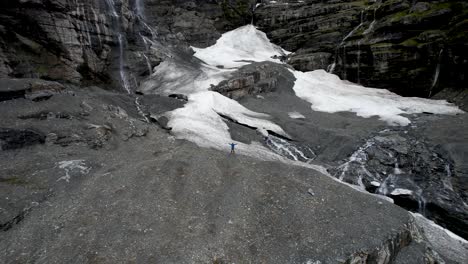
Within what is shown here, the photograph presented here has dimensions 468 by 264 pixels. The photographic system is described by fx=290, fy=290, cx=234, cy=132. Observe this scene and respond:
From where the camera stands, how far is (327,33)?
173ft

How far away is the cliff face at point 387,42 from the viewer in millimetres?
36281

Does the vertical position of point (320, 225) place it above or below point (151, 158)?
below

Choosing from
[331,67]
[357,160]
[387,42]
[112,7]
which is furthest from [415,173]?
[112,7]

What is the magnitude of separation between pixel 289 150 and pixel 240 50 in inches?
1433

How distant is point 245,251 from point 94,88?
29052mm

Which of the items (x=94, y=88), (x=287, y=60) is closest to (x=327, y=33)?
(x=287, y=60)

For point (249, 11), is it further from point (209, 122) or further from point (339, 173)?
point (339, 173)

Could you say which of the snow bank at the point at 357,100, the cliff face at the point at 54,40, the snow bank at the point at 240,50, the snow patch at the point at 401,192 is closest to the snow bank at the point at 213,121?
the snow patch at the point at 401,192

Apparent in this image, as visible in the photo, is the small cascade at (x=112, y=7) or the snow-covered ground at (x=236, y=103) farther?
the small cascade at (x=112, y=7)

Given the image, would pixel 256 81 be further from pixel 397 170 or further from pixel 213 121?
pixel 397 170

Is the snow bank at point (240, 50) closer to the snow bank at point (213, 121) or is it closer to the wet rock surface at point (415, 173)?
the snow bank at point (213, 121)

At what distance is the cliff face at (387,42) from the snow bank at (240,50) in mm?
4721

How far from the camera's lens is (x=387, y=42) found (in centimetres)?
4212

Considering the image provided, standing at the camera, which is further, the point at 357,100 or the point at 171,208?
the point at 357,100
